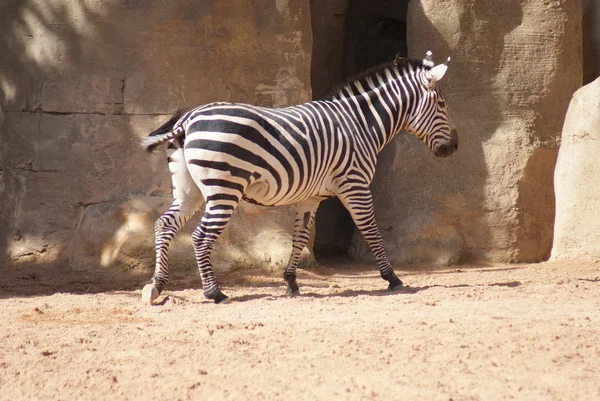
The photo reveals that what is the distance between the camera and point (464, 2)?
10.5m

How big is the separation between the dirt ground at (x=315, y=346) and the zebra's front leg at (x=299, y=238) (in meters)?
0.31

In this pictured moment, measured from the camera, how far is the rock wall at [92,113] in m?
9.45

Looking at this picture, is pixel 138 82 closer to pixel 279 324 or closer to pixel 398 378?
pixel 279 324

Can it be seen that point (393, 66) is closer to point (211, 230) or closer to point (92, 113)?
point (211, 230)

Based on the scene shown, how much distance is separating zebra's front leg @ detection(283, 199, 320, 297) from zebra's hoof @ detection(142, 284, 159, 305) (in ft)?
4.25

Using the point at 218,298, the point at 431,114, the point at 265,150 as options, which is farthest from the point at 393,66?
the point at 218,298

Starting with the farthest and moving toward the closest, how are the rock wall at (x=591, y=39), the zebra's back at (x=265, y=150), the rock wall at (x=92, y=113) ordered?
1. the rock wall at (x=591, y=39)
2. the rock wall at (x=92, y=113)
3. the zebra's back at (x=265, y=150)

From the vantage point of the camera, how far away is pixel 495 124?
10617 mm

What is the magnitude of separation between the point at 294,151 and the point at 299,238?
0.97 meters

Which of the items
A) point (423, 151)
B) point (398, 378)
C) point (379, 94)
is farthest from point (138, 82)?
point (398, 378)

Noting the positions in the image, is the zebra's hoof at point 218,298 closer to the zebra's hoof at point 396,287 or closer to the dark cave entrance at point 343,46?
the zebra's hoof at point 396,287

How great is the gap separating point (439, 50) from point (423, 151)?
127cm

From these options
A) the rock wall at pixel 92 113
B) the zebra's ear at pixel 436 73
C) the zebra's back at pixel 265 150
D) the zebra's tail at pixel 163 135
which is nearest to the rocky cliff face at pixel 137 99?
the rock wall at pixel 92 113

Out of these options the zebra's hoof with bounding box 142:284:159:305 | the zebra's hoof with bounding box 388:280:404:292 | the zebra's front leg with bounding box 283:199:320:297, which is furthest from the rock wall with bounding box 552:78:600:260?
the zebra's hoof with bounding box 142:284:159:305
